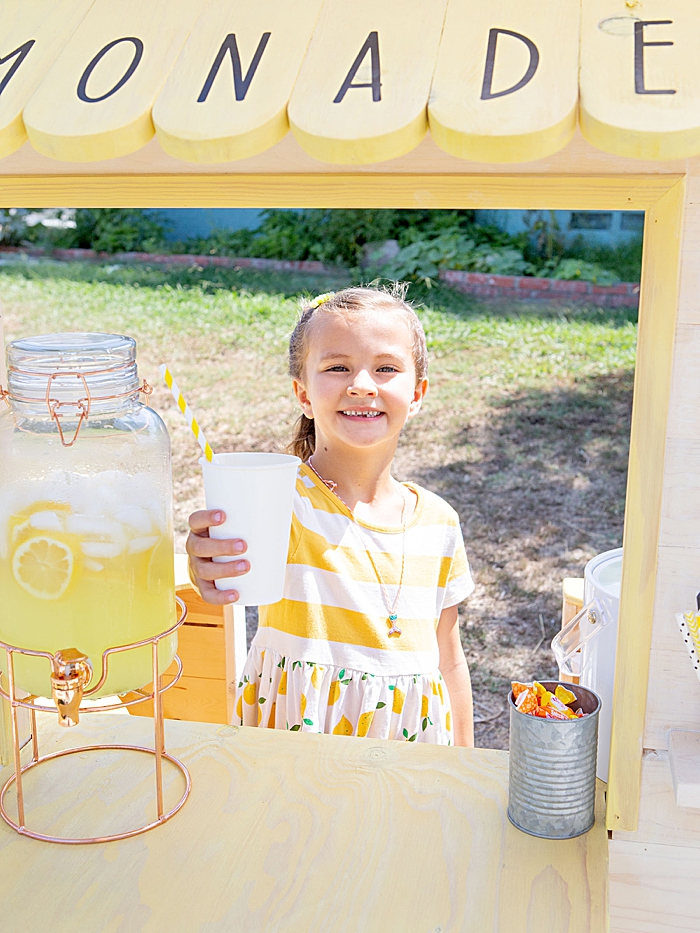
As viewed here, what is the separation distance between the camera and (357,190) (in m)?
1.00

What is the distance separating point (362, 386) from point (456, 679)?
0.62 m

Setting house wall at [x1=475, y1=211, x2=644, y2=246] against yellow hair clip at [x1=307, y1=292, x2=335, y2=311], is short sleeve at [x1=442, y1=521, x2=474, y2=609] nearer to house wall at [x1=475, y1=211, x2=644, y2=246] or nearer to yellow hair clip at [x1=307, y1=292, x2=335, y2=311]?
yellow hair clip at [x1=307, y1=292, x2=335, y2=311]

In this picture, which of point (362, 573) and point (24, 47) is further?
point (362, 573)

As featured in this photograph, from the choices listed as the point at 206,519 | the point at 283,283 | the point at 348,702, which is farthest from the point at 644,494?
the point at 283,283

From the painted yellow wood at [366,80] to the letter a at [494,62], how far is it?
0.16ft

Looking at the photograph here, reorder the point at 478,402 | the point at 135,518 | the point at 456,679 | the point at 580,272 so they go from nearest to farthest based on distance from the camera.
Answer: the point at 135,518 → the point at 456,679 → the point at 478,402 → the point at 580,272

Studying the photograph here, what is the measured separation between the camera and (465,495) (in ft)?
14.1

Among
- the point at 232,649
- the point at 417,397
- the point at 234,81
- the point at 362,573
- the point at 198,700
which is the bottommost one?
the point at 198,700

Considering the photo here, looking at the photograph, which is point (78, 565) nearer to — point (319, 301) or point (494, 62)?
point (494, 62)

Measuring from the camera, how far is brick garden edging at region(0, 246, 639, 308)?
5.98 meters

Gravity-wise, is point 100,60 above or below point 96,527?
above

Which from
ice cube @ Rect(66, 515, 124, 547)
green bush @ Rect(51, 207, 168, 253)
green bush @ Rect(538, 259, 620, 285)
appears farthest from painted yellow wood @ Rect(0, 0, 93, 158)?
green bush @ Rect(51, 207, 168, 253)

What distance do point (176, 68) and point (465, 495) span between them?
353 centimetres

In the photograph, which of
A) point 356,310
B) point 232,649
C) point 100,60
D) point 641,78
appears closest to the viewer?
point 641,78
